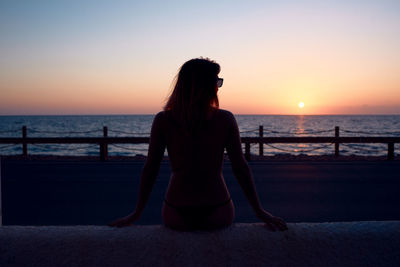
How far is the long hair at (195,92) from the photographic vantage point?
2021mm

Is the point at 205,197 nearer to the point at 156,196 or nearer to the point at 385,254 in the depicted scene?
the point at 385,254

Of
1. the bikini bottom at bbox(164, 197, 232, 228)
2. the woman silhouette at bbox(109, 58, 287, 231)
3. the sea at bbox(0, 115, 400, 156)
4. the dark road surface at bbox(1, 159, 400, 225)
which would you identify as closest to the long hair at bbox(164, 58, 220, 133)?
the woman silhouette at bbox(109, 58, 287, 231)

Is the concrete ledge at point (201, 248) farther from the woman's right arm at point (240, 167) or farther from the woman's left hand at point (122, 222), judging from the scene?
the woman's right arm at point (240, 167)

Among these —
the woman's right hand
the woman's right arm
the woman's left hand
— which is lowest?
the woman's left hand

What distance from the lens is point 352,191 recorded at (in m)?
7.00

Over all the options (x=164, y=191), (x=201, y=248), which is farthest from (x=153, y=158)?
(x=164, y=191)

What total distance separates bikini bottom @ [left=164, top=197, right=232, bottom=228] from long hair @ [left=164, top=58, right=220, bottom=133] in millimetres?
461

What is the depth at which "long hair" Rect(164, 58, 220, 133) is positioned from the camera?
202 cm

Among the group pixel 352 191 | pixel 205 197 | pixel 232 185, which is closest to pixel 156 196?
pixel 232 185

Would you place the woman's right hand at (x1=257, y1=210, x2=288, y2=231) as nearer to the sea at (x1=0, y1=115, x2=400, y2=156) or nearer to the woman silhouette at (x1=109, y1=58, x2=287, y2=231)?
the woman silhouette at (x1=109, y1=58, x2=287, y2=231)

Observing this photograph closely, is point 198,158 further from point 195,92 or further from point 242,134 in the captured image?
point 242,134

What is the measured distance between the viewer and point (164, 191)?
7.05 meters

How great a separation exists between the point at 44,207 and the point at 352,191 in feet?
19.4

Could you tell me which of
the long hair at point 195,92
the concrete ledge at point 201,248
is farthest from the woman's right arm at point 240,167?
the concrete ledge at point 201,248
